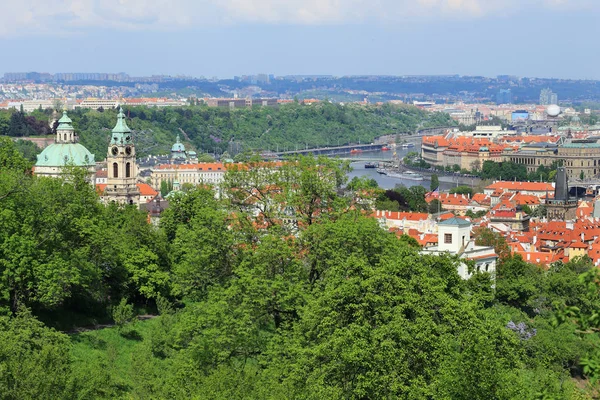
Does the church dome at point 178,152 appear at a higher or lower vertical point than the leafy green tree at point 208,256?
lower

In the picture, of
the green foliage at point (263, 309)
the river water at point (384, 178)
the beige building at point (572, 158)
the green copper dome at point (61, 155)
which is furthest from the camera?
the beige building at point (572, 158)

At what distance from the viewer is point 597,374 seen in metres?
9.52

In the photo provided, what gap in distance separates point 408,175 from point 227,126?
5160 centimetres

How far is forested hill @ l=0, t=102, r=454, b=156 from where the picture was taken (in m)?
115

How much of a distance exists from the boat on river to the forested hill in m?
16.6

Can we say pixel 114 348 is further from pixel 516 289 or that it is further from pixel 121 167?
pixel 121 167

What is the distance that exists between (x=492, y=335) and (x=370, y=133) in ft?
536

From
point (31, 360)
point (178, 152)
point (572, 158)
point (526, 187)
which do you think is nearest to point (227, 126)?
point (178, 152)

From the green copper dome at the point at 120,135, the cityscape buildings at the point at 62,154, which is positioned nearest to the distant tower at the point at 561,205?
the green copper dome at the point at 120,135

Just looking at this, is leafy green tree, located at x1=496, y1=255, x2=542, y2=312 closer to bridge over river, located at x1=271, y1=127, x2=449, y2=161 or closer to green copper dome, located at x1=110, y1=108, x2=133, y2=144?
green copper dome, located at x1=110, y1=108, x2=133, y2=144

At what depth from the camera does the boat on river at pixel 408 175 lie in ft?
360

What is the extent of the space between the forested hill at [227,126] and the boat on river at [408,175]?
16.6 metres

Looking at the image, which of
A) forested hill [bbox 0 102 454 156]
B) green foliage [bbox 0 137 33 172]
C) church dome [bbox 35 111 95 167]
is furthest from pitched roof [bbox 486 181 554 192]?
green foliage [bbox 0 137 33 172]

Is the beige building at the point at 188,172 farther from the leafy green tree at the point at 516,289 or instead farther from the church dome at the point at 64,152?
the leafy green tree at the point at 516,289
